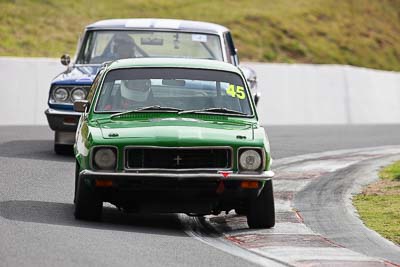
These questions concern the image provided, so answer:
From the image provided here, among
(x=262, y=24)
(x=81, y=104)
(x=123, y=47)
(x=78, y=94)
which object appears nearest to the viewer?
(x=81, y=104)

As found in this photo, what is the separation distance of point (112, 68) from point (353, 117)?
689 inches

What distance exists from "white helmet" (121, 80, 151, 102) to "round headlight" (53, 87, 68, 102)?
15.8 ft

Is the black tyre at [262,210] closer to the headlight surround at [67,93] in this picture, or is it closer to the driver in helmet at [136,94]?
the driver in helmet at [136,94]

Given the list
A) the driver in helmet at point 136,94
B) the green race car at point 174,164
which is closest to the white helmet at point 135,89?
the driver in helmet at point 136,94

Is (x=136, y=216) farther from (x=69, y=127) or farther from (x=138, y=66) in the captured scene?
(x=69, y=127)

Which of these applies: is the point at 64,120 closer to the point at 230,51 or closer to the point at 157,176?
the point at 230,51

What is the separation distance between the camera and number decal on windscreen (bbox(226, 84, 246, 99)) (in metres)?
12.1

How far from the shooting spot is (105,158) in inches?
425

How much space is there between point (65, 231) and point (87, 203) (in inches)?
25.6

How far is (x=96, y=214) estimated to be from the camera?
11.1 meters

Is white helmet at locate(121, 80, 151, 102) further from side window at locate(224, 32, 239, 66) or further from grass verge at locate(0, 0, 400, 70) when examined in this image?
grass verge at locate(0, 0, 400, 70)

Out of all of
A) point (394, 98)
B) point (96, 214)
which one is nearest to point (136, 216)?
point (96, 214)

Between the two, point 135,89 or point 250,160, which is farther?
point 135,89

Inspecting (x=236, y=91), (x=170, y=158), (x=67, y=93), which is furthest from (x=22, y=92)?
(x=170, y=158)
